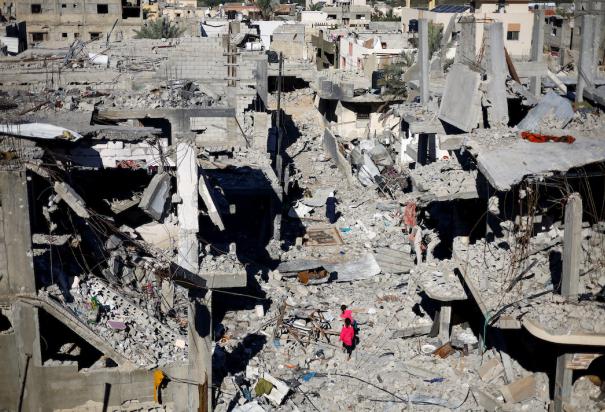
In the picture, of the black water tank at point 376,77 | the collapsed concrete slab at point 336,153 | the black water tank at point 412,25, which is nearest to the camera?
the collapsed concrete slab at point 336,153

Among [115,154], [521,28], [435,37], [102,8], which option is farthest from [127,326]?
[102,8]

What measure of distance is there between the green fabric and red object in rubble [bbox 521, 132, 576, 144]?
207 inches

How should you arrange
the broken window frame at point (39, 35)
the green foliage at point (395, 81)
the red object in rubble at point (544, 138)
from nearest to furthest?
the red object in rubble at point (544, 138), the green foliage at point (395, 81), the broken window frame at point (39, 35)

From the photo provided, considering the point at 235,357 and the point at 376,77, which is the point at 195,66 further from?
the point at 235,357

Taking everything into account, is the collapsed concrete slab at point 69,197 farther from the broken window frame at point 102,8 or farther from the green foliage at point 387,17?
the green foliage at point 387,17

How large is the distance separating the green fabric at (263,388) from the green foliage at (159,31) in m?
31.2

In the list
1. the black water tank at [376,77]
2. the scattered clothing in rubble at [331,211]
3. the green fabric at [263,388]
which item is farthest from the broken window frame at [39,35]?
the green fabric at [263,388]

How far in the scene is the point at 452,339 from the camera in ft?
44.9

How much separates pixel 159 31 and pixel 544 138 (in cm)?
3277

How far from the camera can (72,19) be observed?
4734 centimetres

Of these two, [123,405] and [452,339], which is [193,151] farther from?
[452,339]

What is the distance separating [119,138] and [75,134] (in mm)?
825

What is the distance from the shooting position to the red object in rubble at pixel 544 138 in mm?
11719

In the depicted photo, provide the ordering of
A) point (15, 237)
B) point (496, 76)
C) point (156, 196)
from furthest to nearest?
point (496, 76) → point (156, 196) → point (15, 237)
